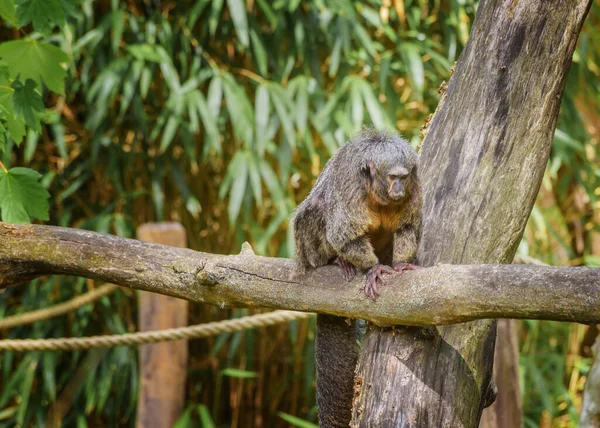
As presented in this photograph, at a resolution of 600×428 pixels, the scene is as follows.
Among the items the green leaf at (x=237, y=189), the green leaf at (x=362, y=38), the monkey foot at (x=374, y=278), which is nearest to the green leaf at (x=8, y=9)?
the monkey foot at (x=374, y=278)

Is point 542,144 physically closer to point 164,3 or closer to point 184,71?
point 184,71

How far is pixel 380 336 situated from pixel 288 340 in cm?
229

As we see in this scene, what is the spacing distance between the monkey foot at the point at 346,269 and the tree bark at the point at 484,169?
0.16 m

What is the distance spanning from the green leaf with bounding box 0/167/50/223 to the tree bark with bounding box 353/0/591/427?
1.00 meters

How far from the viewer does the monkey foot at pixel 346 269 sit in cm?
190

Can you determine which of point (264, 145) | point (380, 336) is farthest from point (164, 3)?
point (380, 336)

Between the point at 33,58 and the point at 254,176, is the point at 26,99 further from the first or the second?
the point at 254,176

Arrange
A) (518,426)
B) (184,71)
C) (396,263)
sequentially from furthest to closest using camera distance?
(184,71) < (518,426) < (396,263)

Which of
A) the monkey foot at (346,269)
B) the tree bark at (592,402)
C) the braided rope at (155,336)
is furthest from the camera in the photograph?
the braided rope at (155,336)

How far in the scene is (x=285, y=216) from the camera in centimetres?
351

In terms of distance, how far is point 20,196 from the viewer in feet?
6.50

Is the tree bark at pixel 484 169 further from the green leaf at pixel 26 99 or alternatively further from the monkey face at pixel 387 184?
the green leaf at pixel 26 99

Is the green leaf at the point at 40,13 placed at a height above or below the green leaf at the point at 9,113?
above

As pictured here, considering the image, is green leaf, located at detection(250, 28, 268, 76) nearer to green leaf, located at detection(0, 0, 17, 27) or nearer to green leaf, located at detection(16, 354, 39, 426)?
green leaf, located at detection(0, 0, 17, 27)
